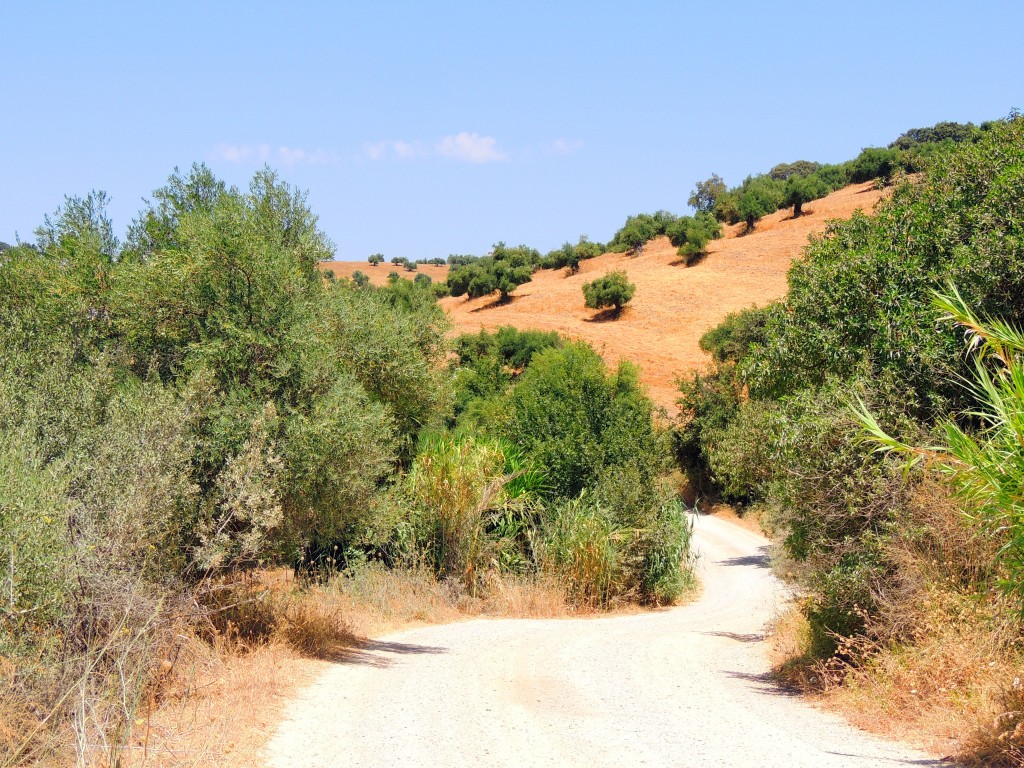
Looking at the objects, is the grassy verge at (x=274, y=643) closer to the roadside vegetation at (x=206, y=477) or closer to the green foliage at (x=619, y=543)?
the roadside vegetation at (x=206, y=477)

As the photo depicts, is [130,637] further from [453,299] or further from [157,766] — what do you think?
[453,299]

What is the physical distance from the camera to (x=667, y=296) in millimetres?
75250

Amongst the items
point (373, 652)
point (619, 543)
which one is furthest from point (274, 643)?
point (619, 543)

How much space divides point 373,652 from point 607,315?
59538 millimetres

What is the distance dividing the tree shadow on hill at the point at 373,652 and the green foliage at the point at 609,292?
191 ft

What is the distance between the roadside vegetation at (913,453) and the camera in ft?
25.8

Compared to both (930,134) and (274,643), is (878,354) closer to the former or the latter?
(274,643)

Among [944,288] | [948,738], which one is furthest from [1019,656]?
[944,288]

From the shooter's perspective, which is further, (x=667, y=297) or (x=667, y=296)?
(x=667, y=296)

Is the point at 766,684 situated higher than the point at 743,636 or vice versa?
the point at 766,684

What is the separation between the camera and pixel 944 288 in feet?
36.2

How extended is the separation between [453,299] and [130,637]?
79.1 metres

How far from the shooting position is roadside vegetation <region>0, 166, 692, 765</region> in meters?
7.29

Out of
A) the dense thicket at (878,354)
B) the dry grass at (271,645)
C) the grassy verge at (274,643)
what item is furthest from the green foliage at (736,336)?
the dense thicket at (878,354)
